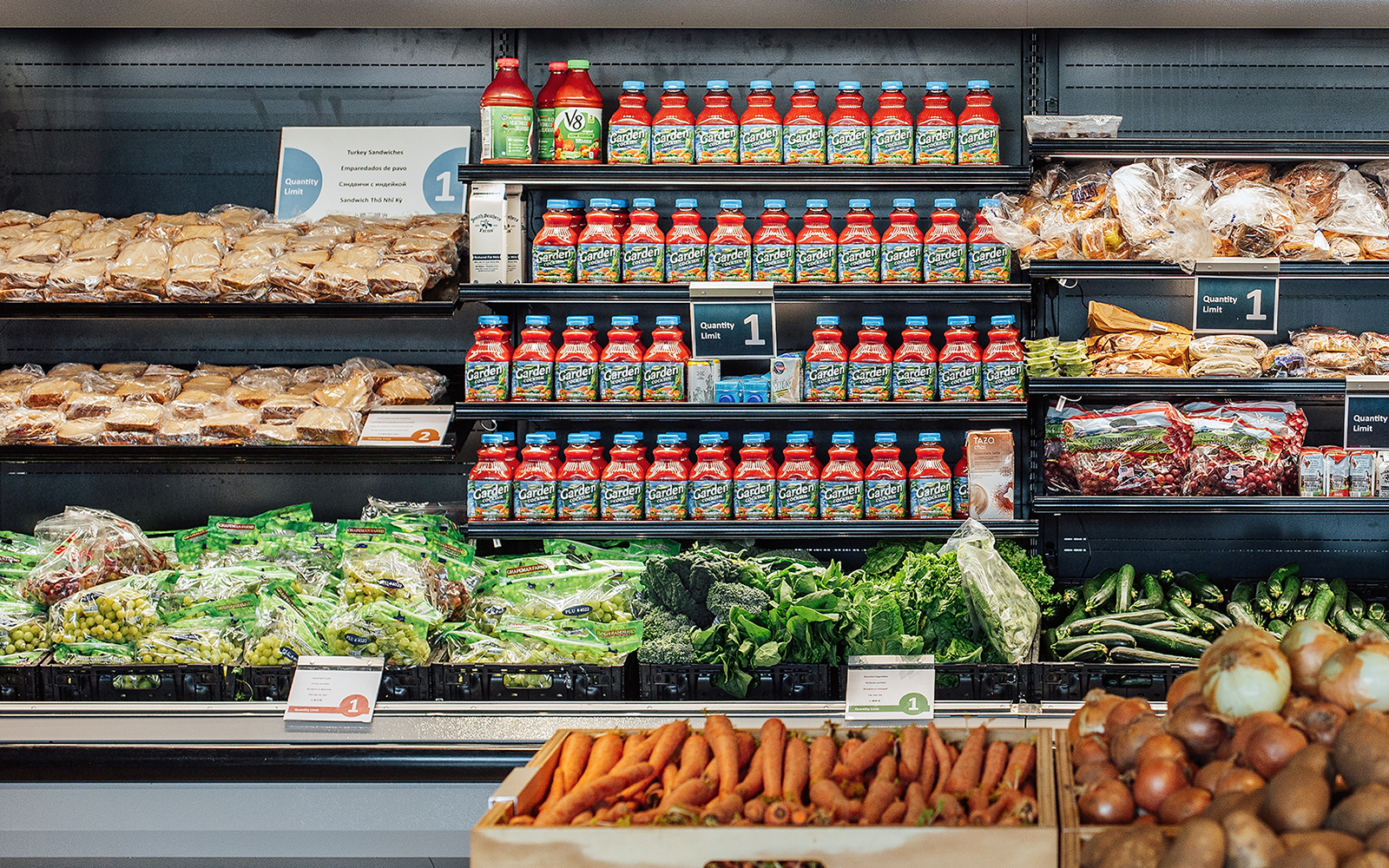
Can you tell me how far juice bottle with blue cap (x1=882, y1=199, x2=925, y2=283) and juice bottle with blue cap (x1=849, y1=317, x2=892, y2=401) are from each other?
141mm

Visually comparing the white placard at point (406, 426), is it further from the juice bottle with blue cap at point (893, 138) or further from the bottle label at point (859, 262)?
the juice bottle with blue cap at point (893, 138)

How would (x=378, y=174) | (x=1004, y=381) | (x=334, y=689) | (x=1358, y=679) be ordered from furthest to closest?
(x=378, y=174), (x=1004, y=381), (x=334, y=689), (x=1358, y=679)

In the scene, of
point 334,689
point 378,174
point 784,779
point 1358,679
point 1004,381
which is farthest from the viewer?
point 378,174

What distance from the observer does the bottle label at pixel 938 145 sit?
11.2ft

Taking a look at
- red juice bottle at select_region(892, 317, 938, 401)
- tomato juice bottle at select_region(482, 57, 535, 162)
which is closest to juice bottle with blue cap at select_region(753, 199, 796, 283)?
red juice bottle at select_region(892, 317, 938, 401)

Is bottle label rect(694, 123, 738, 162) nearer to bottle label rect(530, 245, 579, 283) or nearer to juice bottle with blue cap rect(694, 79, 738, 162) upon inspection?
juice bottle with blue cap rect(694, 79, 738, 162)

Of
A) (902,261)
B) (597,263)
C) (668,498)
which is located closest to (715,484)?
(668,498)

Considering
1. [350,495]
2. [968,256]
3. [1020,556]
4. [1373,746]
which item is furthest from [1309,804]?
[350,495]

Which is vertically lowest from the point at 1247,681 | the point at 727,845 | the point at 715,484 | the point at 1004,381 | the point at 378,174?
the point at 727,845

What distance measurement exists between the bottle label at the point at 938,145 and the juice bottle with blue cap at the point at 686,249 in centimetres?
68

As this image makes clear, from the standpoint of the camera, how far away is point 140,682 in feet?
9.85

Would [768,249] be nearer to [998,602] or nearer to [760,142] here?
[760,142]

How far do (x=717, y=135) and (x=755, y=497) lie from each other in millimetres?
1072

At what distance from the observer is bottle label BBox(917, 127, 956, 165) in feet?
11.2
